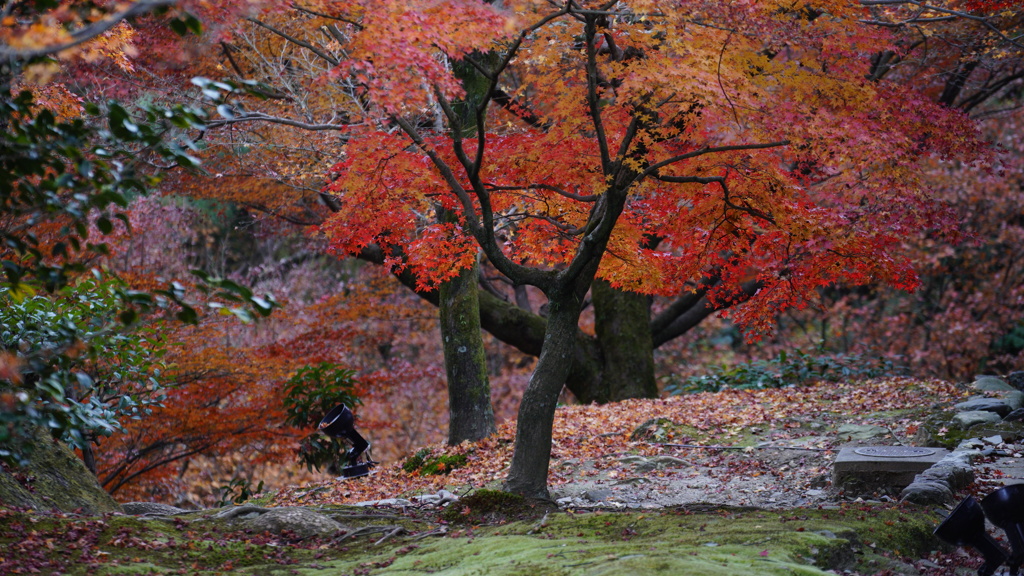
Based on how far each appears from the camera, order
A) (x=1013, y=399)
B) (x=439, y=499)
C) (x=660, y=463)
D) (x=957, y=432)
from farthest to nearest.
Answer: (x=1013, y=399), (x=660, y=463), (x=957, y=432), (x=439, y=499)

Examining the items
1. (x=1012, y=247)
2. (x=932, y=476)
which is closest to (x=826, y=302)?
(x=1012, y=247)

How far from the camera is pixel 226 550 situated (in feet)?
16.1

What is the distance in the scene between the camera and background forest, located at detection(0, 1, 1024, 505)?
6152 mm

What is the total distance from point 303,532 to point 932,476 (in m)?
4.81

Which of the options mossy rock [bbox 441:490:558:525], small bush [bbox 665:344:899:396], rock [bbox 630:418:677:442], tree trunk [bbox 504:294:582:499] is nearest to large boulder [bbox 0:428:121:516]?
mossy rock [bbox 441:490:558:525]

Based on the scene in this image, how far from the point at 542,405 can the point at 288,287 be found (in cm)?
1238

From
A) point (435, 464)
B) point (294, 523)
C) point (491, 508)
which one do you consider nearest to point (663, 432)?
point (435, 464)

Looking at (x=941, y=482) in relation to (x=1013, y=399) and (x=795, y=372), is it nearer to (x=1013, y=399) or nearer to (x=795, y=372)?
(x=1013, y=399)

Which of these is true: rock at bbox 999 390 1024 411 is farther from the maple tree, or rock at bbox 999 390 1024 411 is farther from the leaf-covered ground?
the maple tree

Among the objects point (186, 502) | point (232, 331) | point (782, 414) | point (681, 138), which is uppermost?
point (681, 138)

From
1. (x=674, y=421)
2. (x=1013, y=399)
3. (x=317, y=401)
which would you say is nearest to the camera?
(x=1013, y=399)

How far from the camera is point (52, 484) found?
5.66m

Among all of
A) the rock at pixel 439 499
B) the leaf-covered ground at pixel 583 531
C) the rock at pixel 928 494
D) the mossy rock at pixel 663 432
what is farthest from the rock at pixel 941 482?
the rock at pixel 439 499

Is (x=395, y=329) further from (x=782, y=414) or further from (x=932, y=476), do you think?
(x=932, y=476)
